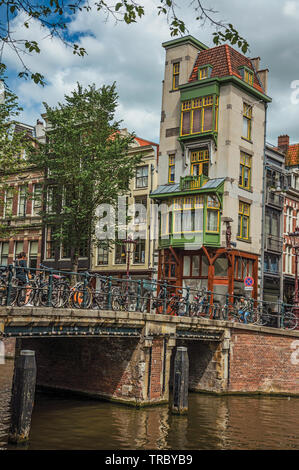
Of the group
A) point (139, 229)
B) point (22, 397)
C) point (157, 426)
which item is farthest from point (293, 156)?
point (22, 397)

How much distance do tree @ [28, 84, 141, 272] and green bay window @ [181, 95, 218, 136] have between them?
421 centimetres

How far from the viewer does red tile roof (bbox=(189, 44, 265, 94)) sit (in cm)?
3139

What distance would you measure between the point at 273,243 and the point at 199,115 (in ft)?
31.2

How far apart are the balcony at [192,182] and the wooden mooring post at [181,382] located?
50.4 ft

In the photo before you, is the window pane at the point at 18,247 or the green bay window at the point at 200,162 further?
the window pane at the point at 18,247

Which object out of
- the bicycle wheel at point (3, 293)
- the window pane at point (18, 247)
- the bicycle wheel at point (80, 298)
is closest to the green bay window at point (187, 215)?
the window pane at point (18, 247)

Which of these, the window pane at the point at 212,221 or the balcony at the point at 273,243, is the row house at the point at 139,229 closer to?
the window pane at the point at 212,221

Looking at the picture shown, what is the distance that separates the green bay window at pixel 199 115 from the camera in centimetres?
3069

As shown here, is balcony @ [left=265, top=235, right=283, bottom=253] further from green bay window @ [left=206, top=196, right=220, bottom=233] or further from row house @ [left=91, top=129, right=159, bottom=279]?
row house @ [left=91, top=129, right=159, bottom=279]

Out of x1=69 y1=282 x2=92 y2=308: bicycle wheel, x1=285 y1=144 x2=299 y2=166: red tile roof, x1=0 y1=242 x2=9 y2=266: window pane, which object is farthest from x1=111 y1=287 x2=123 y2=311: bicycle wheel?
x1=285 y1=144 x2=299 y2=166: red tile roof

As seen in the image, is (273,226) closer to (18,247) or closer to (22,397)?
(18,247)
